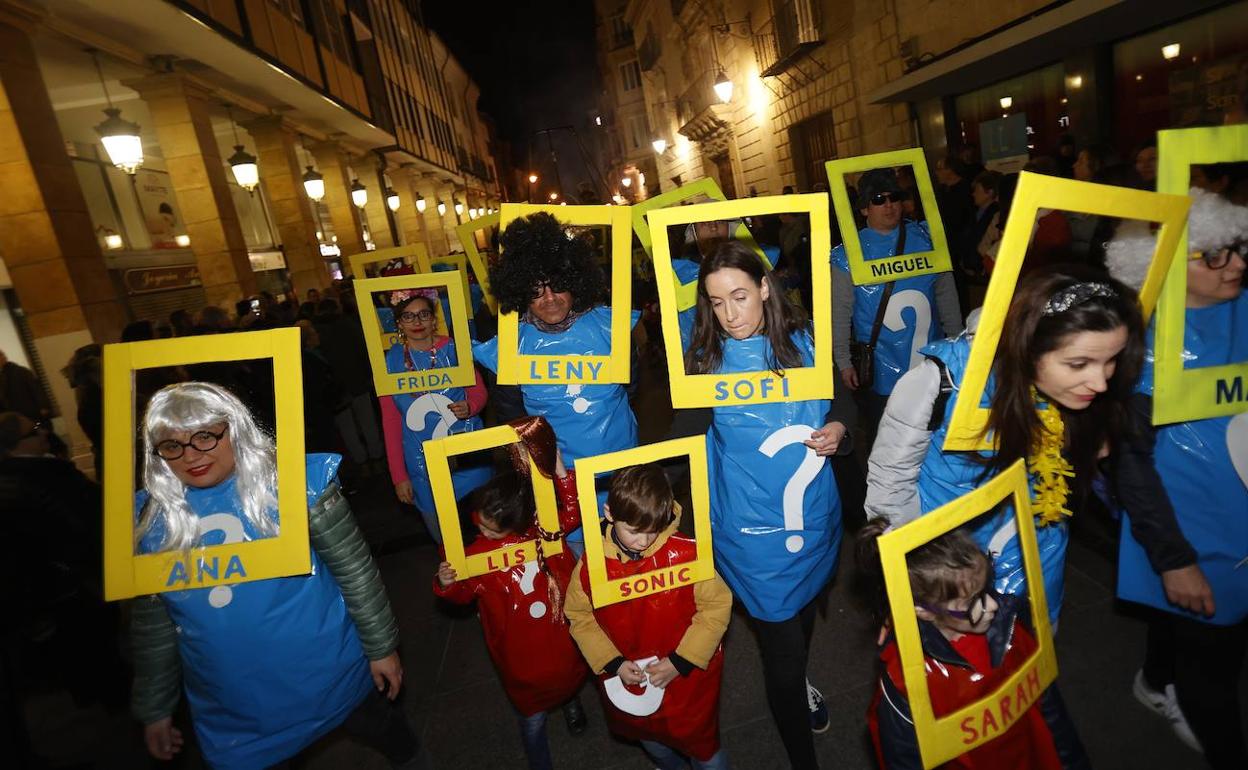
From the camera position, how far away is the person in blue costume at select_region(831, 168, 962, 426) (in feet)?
12.1

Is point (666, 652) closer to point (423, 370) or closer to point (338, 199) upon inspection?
point (423, 370)

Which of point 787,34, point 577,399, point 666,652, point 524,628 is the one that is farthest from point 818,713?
point 787,34

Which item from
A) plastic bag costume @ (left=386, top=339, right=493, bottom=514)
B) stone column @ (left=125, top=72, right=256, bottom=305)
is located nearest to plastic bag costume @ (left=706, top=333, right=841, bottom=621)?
plastic bag costume @ (left=386, top=339, right=493, bottom=514)

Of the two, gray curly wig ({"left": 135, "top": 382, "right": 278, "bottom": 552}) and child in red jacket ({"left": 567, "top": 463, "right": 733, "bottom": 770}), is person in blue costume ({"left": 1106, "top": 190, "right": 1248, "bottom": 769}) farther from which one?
gray curly wig ({"left": 135, "top": 382, "right": 278, "bottom": 552})

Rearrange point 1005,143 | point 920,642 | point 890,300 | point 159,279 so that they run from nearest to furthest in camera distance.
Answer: point 920,642
point 890,300
point 1005,143
point 159,279

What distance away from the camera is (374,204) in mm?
18891

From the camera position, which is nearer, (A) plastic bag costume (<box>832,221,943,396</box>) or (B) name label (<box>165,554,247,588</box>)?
(B) name label (<box>165,554,247,588</box>)

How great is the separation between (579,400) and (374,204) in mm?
18506

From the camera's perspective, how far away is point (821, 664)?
10.1 ft

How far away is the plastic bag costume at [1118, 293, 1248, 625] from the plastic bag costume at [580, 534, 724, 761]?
1521mm

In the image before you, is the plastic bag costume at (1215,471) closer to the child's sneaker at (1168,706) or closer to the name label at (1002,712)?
the child's sneaker at (1168,706)

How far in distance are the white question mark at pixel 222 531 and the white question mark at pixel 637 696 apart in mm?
1234

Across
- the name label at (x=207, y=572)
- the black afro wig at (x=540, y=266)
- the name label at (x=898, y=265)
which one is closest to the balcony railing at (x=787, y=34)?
the name label at (x=898, y=265)

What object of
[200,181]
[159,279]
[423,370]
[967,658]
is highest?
[200,181]
